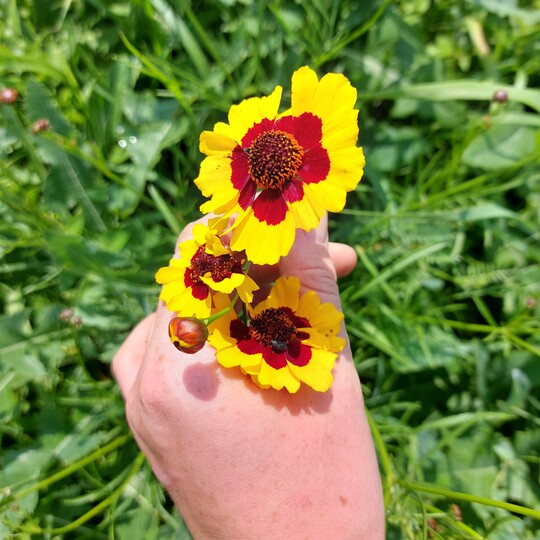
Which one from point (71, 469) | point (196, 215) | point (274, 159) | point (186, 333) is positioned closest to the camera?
point (186, 333)

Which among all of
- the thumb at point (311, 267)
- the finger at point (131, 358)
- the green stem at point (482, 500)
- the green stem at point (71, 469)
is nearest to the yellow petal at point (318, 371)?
the thumb at point (311, 267)

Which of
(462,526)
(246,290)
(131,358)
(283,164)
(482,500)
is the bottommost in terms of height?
(462,526)

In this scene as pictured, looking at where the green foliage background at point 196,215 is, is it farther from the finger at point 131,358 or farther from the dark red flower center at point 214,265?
the dark red flower center at point 214,265

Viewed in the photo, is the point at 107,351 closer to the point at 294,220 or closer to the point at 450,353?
the point at 294,220

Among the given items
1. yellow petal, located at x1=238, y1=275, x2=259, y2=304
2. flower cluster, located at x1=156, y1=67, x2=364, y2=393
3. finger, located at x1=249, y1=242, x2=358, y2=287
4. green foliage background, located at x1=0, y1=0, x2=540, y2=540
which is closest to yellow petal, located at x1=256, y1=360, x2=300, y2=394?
flower cluster, located at x1=156, y1=67, x2=364, y2=393

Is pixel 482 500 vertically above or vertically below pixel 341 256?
below

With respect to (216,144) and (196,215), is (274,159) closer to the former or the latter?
(216,144)

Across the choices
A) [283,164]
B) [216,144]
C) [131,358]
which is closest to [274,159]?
[283,164]
